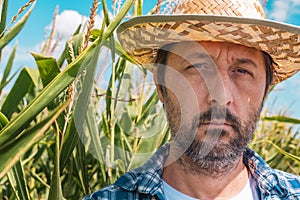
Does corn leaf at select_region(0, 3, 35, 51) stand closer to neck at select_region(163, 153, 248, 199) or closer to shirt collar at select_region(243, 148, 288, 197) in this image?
neck at select_region(163, 153, 248, 199)

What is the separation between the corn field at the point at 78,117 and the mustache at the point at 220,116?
0.09 m

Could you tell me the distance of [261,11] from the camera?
1050 mm

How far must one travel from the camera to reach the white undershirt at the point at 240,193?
98cm

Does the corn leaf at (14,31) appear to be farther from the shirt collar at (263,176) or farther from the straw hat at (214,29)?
the shirt collar at (263,176)

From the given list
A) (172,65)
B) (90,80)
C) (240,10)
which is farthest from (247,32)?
(90,80)

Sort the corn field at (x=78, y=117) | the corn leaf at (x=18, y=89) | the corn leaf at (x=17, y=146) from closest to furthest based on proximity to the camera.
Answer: the corn leaf at (x=17, y=146) → the corn field at (x=78, y=117) → the corn leaf at (x=18, y=89)

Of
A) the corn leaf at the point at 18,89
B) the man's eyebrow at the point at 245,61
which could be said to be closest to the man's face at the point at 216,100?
the man's eyebrow at the point at 245,61

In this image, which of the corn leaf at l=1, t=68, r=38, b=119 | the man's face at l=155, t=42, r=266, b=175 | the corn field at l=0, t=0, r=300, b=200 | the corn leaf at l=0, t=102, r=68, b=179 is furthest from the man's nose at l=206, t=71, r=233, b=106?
the corn leaf at l=0, t=102, r=68, b=179

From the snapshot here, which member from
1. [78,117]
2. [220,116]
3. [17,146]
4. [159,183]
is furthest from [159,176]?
[17,146]

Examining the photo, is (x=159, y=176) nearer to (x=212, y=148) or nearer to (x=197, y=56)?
(x=212, y=148)

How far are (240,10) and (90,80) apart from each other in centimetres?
53

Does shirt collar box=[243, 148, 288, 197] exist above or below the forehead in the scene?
below

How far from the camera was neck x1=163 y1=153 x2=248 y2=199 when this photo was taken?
100 cm

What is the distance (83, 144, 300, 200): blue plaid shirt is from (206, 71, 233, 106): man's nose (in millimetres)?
180
